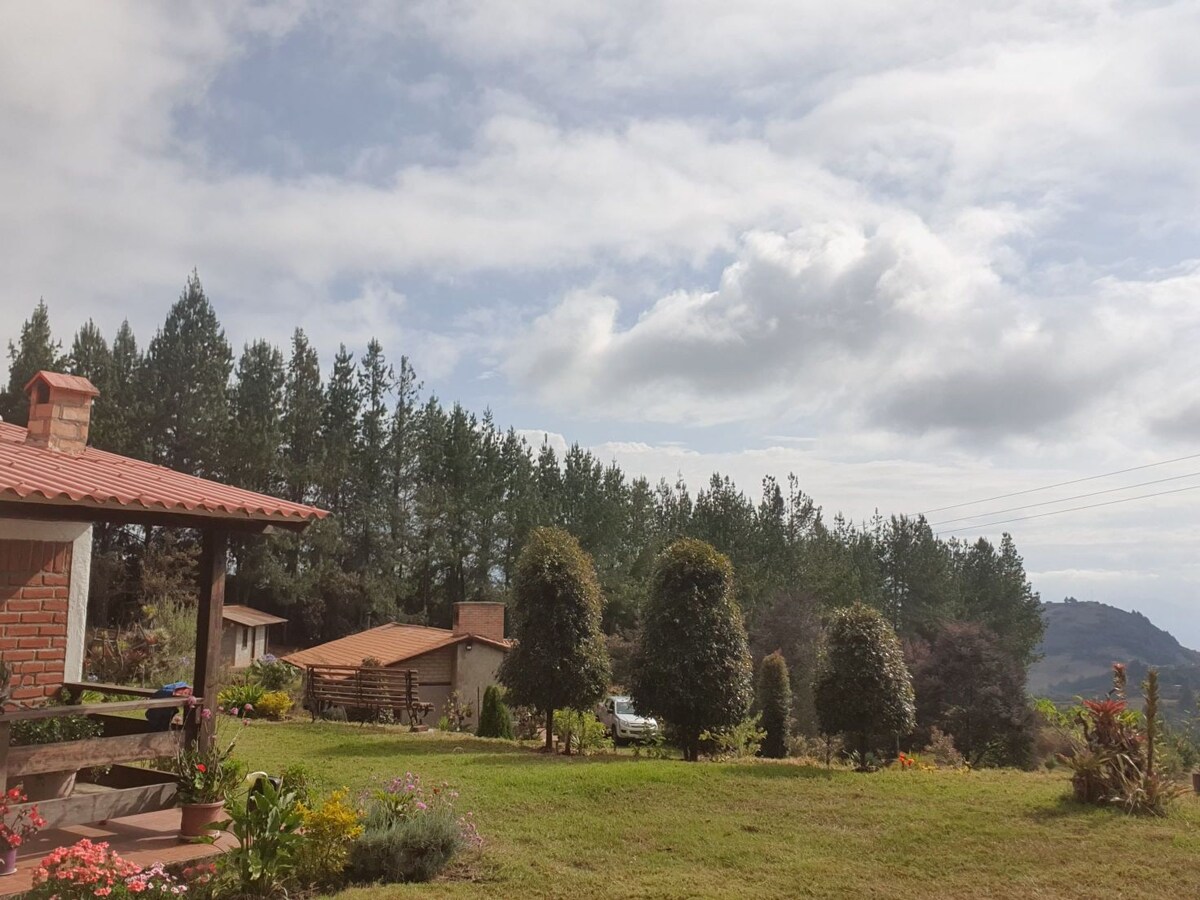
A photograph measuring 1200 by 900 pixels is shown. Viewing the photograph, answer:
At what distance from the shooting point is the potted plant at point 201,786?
813 cm

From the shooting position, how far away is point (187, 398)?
41125 millimetres

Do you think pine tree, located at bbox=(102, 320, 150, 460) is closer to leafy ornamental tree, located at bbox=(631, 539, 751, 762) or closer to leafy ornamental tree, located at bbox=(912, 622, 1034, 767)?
leafy ornamental tree, located at bbox=(631, 539, 751, 762)

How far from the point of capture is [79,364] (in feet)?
132

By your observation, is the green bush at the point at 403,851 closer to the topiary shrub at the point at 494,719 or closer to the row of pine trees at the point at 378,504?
the topiary shrub at the point at 494,719

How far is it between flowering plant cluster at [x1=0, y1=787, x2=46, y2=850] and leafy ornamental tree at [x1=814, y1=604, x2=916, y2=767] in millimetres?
11303

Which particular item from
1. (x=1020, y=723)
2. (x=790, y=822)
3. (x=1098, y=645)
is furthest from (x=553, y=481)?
(x=1098, y=645)

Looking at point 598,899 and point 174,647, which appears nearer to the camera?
point 598,899

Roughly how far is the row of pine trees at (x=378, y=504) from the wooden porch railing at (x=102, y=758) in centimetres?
2744

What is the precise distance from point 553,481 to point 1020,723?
92.6ft

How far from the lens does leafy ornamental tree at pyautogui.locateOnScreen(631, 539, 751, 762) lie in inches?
661

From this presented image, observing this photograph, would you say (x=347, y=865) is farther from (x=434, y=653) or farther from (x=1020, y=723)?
(x=1020, y=723)

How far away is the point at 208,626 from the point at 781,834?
6.29 meters

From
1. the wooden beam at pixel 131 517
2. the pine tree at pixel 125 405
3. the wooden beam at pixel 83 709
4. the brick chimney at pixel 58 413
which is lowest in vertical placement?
the wooden beam at pixel 83 709

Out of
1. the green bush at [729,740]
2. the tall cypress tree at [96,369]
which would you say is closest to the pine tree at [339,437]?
the tall cypress tree at [96,369]
